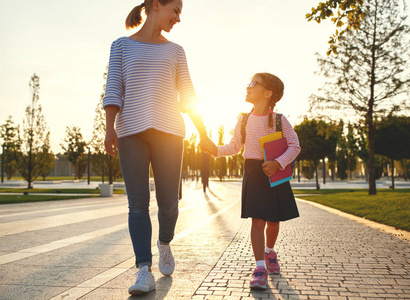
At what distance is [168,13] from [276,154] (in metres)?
1.44

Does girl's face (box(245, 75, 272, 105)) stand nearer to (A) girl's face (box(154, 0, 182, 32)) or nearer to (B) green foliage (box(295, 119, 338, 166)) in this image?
(A) girl's face (box(154, 0, 182, 32))

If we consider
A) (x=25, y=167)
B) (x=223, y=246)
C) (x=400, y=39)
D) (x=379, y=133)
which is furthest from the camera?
(x=379, y=133)

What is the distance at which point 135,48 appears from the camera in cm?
323

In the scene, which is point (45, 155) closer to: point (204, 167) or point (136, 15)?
point (204, 167)

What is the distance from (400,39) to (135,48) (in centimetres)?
1895

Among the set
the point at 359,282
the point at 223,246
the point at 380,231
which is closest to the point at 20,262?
the point at 223,246

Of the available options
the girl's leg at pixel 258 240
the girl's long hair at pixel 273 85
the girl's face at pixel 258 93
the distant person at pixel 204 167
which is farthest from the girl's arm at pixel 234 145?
the distant person at pixel 204 167

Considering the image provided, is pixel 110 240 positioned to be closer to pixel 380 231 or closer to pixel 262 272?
pixel 262 272

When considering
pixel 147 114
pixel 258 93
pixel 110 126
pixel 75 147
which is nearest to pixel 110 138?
pixel 110 126

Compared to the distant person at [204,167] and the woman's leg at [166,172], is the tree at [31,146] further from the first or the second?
the woman's leg at [166,172]

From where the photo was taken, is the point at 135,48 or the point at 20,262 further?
the point at 20,262

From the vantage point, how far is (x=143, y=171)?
10.3 feet

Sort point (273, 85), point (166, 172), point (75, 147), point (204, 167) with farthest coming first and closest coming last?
point (75, 147) < point (204, 167) < point (273, 85) < point (166, 172)

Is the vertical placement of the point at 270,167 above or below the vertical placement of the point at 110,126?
below
